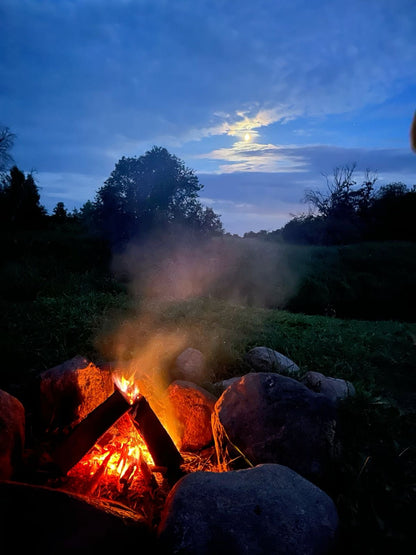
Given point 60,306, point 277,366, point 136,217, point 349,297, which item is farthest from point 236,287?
point 277,366

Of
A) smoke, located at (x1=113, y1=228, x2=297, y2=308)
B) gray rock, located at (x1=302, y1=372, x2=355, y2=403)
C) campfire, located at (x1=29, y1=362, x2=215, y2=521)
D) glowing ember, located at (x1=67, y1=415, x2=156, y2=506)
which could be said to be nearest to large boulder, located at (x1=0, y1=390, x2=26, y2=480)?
campfire, located at (x1=29, y1=362, x2=215, y2=521)

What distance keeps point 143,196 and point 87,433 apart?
8.05 metres

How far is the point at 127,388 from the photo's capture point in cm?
284

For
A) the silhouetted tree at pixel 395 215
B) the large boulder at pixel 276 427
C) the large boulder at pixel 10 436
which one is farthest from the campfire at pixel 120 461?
the silhouetted tree at pixel 395 215

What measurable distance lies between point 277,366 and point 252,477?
2.32 meters

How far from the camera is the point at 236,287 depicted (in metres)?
11.7

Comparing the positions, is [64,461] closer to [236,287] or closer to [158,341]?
[158,341]

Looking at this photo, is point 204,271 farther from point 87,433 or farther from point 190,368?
point 87,433

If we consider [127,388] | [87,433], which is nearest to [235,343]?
[127,388]

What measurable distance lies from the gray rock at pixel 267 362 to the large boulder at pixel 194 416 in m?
1.38

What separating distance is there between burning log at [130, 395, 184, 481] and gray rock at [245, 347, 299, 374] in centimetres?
196

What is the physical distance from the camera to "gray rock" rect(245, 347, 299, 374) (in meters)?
4.41

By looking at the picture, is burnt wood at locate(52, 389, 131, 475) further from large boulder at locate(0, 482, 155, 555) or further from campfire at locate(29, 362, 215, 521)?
large boulder at locate(0, 482, 155, 555)

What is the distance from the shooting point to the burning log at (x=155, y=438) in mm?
2691
